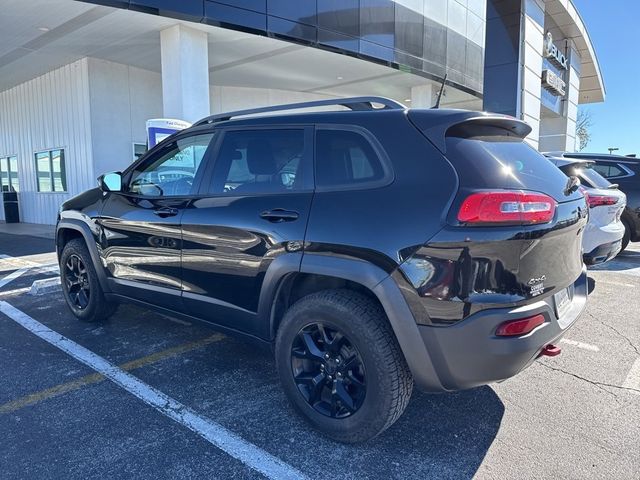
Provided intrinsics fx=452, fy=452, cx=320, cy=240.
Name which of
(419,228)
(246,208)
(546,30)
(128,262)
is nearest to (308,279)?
(246,208)

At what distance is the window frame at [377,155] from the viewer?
2.34 metres

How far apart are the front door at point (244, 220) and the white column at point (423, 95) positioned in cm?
1367

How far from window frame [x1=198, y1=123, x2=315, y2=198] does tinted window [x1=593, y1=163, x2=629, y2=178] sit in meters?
7.11

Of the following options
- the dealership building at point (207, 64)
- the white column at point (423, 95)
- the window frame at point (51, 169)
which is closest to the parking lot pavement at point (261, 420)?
the dealership building at point (207, 64)

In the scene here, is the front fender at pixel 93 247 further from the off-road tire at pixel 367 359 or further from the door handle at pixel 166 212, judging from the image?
the off-road tire at pixel 367 359

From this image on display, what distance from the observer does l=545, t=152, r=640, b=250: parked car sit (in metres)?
7.52

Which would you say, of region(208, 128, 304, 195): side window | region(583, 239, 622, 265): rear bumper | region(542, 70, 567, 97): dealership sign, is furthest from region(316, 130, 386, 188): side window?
region(542, 70, 567, 97): dealership sign

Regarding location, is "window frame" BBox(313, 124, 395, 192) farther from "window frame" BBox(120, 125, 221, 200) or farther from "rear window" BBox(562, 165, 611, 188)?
"rear window" BBox(562, 165, 611, 188)

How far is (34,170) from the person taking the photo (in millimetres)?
15148

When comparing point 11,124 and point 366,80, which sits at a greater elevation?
point 366,80

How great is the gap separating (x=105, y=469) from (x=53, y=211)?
14.4m

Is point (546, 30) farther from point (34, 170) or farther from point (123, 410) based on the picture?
point (123, 410)

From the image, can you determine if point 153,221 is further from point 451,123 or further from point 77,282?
point 451,123

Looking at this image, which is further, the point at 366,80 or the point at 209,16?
the point at 366,80
